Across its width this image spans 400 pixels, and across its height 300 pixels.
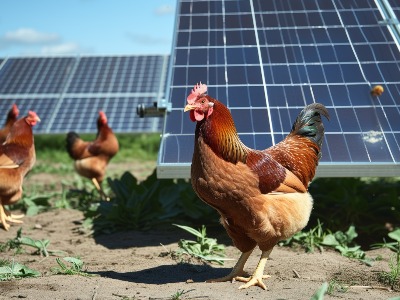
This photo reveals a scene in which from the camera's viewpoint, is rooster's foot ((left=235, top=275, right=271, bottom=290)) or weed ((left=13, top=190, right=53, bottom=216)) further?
weed ((left=13, top=190, right=53, bottom=216))

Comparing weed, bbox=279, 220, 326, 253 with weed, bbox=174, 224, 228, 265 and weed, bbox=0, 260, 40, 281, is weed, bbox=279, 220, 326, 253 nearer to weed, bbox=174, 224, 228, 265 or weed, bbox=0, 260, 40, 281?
weed, bbox=174, 224, 228, 265

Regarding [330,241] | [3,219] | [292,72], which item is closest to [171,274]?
[330,241]

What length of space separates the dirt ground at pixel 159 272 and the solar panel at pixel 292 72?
0.82 m

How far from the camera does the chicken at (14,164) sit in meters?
6.70

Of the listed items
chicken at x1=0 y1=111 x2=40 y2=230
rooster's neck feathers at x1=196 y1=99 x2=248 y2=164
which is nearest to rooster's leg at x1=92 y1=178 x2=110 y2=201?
chicken at x1=0 y1=111 x2=40 y2=230

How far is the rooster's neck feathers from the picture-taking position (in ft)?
12.8

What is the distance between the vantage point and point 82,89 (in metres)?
14.6

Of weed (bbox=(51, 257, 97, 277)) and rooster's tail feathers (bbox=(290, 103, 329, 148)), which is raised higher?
rooster's tail feathers (bbox=(290, 103, 329, 148))

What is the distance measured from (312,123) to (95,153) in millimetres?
4963

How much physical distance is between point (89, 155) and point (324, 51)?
414 cm

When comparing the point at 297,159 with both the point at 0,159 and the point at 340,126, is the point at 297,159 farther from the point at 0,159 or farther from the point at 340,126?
the point at 0,159

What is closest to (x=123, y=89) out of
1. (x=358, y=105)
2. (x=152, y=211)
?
(x=152, y=211)

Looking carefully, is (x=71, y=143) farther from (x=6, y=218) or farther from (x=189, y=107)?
(x=189, y=107)

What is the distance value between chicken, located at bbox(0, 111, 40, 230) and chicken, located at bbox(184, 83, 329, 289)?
11.4 feet
